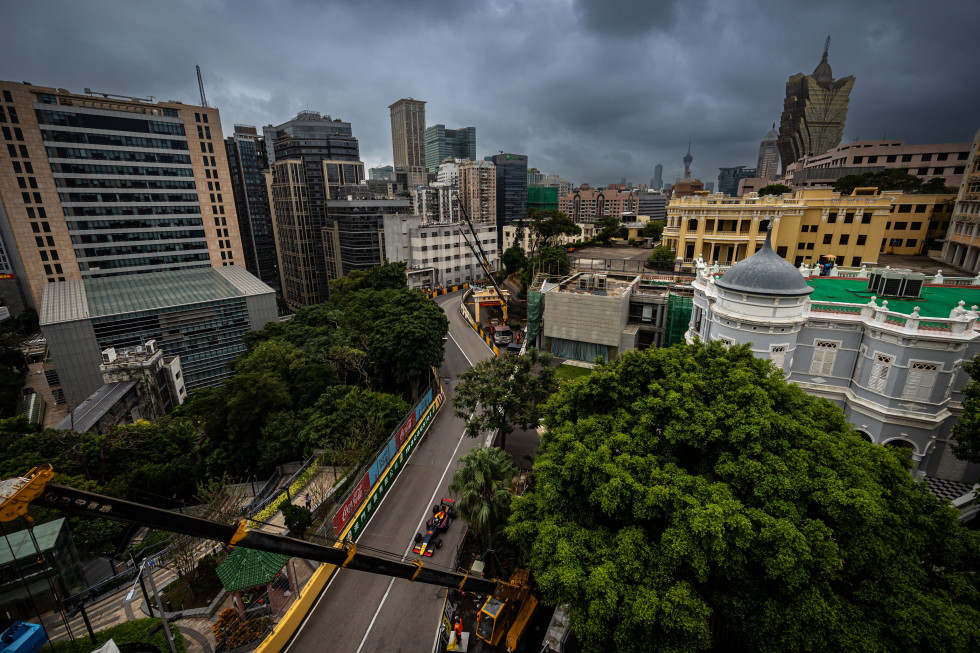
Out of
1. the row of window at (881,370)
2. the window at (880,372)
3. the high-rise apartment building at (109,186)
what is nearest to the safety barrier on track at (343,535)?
the row of window at (881,370)

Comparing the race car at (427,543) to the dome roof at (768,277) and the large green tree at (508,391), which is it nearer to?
the large green tree at (508,391)

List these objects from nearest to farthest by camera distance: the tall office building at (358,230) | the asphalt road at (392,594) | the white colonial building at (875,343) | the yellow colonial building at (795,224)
A: the asphalt road at (392,594), the white colonial building at (875,343), the yellow colonial building at (795,224), the tall office building at (358,230)

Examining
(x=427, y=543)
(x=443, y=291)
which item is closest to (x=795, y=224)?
(x=427, y=543)

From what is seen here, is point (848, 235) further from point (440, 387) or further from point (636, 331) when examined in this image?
point (440, 387)

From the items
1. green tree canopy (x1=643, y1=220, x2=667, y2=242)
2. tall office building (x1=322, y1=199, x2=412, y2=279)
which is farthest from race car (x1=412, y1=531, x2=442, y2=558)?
green tree canopy (x1=643, y1=220, x2=667, y2=242)

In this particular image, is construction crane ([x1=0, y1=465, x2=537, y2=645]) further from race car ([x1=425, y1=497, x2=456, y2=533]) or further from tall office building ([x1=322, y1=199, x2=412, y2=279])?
tall office building ([x1=322, y1=199, x2=412, y2=279])

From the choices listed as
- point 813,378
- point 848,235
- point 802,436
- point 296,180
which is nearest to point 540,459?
point 802,436

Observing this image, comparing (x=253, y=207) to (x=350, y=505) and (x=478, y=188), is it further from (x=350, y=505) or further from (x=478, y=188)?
(x=350, y=505)
